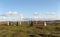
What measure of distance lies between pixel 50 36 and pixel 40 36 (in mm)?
1077

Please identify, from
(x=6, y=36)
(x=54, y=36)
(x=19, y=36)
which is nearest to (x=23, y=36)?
(x=19, y=36)

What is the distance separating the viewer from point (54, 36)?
1853 cm

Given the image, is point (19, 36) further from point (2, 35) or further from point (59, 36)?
point (59, 36)

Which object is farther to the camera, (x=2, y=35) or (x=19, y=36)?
(x=2, y=35)

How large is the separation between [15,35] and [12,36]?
35 cm

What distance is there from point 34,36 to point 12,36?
2.36m

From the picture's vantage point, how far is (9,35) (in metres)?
19.0

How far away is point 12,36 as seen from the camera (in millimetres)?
18266

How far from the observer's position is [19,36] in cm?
1814

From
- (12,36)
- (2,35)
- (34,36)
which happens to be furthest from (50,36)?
(2,35)

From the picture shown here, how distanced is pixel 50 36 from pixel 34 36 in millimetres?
1728

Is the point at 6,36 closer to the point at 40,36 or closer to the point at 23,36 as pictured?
the point at 23,36

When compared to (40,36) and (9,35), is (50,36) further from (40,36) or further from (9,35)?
(9,35)

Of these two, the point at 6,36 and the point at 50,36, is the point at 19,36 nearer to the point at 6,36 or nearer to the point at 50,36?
the point at 6,36
